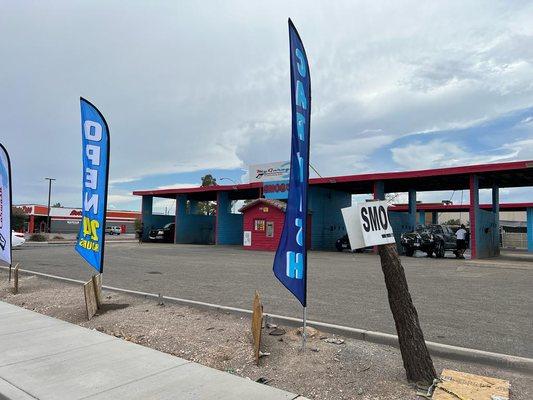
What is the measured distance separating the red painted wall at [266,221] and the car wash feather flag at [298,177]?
2253cm

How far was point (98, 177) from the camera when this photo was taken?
8453 mm

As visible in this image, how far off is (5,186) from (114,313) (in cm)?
586

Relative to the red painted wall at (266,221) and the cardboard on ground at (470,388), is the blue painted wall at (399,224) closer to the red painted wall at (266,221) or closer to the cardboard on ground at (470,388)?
the red painted wall at (266,221)

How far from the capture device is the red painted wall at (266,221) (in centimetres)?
2848

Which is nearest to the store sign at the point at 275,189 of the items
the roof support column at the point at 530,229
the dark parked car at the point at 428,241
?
the dark parked car at the point at 428,241

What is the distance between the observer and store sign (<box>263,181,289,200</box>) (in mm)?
30000

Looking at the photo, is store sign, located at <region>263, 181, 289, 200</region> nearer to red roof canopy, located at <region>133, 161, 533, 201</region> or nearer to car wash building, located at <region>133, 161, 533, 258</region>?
car wash building, located at <region>133, 161, 533, 258</region>

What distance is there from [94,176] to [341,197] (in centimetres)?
Answer: 2637

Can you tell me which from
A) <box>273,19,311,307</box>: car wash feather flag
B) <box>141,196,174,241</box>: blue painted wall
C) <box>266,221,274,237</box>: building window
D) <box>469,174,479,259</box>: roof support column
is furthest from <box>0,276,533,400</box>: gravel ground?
<box>141,196,174,241</box>: blue painted wall

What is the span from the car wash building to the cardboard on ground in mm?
18620

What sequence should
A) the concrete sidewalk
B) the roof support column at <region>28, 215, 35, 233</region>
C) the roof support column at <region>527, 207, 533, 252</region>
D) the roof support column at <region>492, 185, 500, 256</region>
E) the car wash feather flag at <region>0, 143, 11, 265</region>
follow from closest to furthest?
the concrete sidewalk
the car wash feather flag at <region>0, 143, 11, 265</region>
the roof support column at <region>492, 185, 500, 256</region>
the roof support column at <region>527, 207, 533, 252</region>
the roof support column at <region>28, 215, 35, 233</region>

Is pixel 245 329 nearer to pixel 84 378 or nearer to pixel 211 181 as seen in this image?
pixel 84 378

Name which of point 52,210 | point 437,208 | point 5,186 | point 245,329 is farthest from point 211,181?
point 245,329

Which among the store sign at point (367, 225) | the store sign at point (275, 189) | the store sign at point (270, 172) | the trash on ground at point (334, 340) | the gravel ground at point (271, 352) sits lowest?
the gravel ground at point (271, 352)
